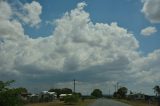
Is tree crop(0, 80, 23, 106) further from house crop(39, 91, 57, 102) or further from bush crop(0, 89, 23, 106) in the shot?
house crop(39, 91, 57, 102)

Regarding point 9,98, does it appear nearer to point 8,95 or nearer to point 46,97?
point 8,95

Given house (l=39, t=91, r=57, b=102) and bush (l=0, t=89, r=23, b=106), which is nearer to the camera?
bush (l=0, t=89, r=23, b=106)

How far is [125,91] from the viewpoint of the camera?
19938 cm

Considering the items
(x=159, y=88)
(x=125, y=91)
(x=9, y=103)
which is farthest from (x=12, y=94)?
(x=125, y=91)

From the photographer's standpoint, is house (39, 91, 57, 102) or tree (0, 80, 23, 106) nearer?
tree (0, 80, 23, 106)

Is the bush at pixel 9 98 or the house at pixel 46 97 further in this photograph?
the house at pixel 46 97

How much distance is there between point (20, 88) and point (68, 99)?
82611mm

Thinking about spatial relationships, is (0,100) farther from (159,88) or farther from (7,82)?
(159,88)

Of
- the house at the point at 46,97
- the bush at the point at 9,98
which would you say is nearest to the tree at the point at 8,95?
the bush at the point at 9,98

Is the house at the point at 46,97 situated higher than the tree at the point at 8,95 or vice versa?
the house at the point at 46,97

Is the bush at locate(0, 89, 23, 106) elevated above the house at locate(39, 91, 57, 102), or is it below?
below

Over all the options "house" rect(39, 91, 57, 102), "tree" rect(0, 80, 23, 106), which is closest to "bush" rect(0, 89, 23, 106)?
"tree" rect(0, 80, 23, 106)

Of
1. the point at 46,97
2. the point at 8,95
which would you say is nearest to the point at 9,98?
the point at 8,95

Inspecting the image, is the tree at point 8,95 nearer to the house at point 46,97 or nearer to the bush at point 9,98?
the bush at point 9,98
